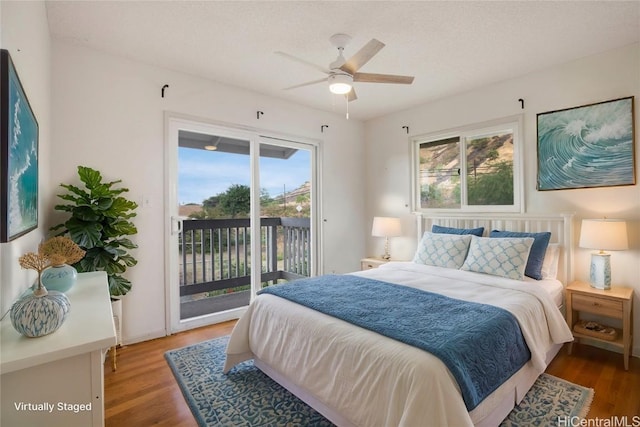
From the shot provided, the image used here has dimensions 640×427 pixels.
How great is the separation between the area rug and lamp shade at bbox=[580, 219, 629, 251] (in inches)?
44.0

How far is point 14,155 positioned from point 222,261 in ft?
9.48

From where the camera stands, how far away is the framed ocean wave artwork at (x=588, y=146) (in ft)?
8.71

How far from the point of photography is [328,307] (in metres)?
1.99

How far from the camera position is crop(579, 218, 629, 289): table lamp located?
2490 mm

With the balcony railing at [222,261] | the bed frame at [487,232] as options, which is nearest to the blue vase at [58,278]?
the bed frame at [487,232]

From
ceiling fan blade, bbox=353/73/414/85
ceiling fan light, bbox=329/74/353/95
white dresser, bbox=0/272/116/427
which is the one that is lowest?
white dresser, bbox=0/272/116/427

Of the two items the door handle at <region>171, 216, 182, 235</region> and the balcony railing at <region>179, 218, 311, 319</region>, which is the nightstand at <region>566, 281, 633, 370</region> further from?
the door handle at <region>171, 216, 182, 235</region>

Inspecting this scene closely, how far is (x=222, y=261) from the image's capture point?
3.95 m

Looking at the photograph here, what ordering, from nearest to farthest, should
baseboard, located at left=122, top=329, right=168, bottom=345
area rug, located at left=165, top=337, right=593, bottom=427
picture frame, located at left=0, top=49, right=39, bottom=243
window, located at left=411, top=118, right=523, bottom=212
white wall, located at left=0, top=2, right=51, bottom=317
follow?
picture frame, located at left=0, top=49, right=39, bottom=243 < white wall, located at left=0, top=2, right=51, bottom=317 < area rug, located at left=165, top=337, right=593, bottom=427 < baseboard, located at left=122, top=329, right=168, bottom=345 < window, located at left=411, top=118, right=523, bottom=212

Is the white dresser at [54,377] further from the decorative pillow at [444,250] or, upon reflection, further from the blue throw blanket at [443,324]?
the decorative pillow at [444,250]

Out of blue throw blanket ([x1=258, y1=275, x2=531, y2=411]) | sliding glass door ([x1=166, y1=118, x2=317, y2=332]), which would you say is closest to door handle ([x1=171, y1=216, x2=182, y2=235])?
sliding glass door ([x1=166, y1=118, x2=317, y2=332])

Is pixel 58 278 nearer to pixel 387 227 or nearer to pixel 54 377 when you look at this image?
pixel 54 377

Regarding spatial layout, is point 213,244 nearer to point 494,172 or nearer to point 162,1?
point 162,1

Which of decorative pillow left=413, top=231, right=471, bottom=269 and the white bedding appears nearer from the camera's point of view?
the white bedding
